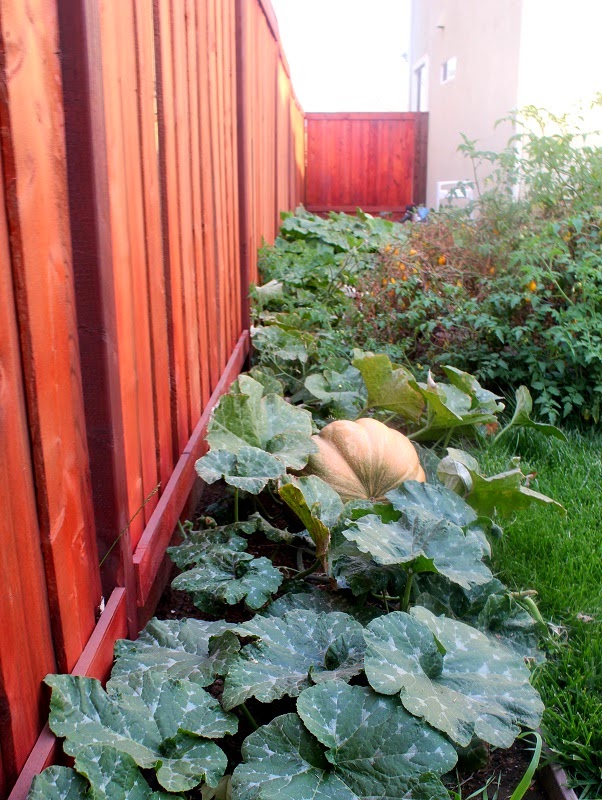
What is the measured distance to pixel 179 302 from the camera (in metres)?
2.47

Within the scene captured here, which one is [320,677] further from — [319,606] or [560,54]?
[560,54]

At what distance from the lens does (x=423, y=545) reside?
1897 mm

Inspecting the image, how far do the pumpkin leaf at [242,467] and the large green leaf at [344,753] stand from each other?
77 cm

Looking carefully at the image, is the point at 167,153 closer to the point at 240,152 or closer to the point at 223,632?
the point at 223,632

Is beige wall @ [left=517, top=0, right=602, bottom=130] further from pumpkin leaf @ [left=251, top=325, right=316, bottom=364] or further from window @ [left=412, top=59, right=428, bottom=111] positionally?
window @ [left=412, top=59, right=428, bottom=111]

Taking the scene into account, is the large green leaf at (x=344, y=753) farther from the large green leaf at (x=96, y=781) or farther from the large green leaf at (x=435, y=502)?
the large green leaf at (x=435, y=502)

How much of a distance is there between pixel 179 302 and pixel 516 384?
2.35m

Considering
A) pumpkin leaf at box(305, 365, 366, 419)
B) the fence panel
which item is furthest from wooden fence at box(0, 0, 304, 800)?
the fence panel

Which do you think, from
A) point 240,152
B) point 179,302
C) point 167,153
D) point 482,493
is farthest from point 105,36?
point 240,152

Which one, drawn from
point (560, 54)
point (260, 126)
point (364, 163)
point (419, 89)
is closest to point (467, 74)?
point (560, 54)

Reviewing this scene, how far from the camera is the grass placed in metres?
1.73

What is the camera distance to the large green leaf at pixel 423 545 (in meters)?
1.79

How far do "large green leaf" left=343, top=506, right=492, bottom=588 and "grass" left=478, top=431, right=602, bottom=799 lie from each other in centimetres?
36

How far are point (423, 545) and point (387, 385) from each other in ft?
4.50
